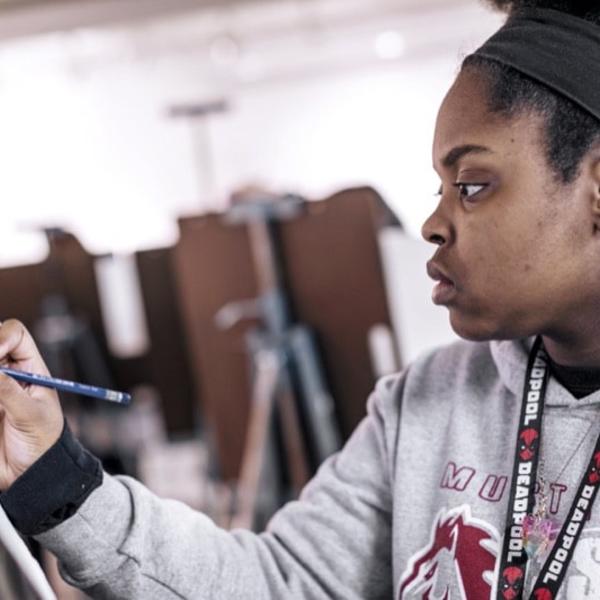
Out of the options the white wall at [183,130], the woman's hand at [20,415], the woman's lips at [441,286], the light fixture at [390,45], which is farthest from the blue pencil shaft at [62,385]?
the light fixture at [390,45]

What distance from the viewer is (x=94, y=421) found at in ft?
11.9

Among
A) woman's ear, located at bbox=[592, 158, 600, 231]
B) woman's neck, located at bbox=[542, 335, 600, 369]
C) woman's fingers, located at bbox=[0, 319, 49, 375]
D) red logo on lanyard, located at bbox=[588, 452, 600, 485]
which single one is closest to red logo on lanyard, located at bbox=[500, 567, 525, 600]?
red logo on lanyard, located at bbox=[588, 452, 600, 485]

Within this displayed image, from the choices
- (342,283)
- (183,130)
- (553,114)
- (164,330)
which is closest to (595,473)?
(553,114)

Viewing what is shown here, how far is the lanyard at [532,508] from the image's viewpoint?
0.85m

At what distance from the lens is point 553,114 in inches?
33.4

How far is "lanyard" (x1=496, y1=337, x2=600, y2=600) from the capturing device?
85 cm

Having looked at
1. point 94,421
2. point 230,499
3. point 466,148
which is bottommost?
point 230,499

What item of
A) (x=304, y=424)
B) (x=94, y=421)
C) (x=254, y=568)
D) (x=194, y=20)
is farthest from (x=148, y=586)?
(x=194, y=20)

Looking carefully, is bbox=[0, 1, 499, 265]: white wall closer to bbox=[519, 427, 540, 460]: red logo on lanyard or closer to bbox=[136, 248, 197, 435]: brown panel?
bbox=[136, 248, 197, 435]: brown panel

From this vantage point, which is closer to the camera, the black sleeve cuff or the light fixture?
the black sleeve cuff

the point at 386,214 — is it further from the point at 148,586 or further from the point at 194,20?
the point at 194,20

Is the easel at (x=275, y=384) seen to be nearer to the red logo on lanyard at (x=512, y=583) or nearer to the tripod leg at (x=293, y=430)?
the tripod leg at (x=293, y=430)

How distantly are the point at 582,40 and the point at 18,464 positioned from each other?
626 millimetres

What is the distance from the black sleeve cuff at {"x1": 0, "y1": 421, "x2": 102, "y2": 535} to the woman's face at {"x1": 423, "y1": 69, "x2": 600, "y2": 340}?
1.19 feet
